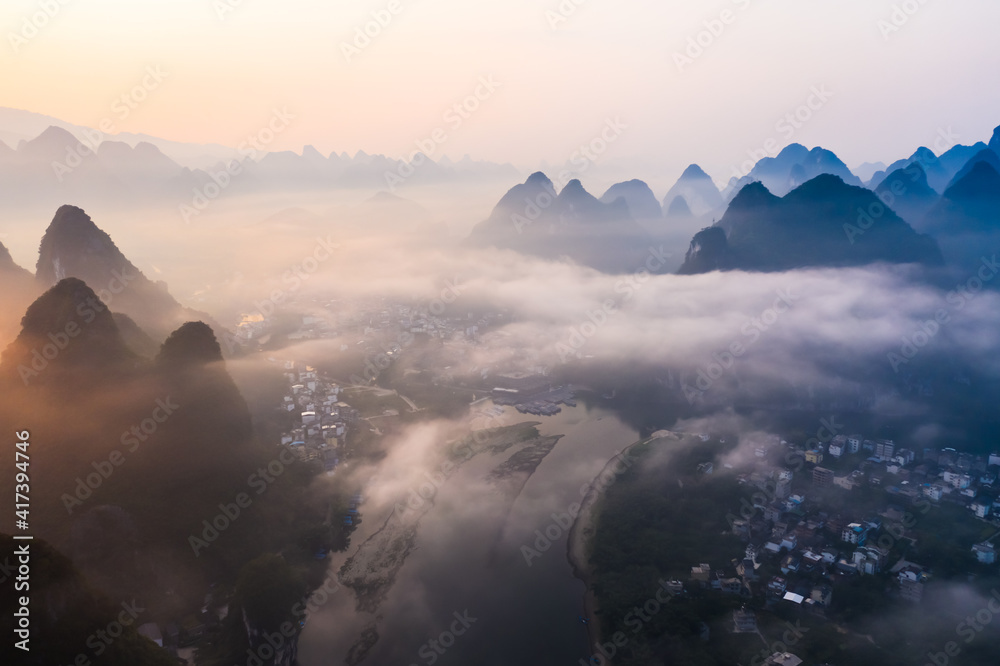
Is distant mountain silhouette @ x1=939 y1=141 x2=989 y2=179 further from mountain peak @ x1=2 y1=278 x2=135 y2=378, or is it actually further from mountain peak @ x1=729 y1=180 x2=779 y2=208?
mountain peak @ x1=2 y1=278 x2=135 y2=378

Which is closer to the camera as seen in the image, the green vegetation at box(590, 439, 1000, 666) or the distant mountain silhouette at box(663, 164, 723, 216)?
the green vegetation at box(590, 439, 1000, 666)

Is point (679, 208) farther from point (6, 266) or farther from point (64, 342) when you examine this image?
point (64, 342)

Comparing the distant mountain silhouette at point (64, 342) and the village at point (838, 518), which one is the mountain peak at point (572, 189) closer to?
the village at point (838, 518)

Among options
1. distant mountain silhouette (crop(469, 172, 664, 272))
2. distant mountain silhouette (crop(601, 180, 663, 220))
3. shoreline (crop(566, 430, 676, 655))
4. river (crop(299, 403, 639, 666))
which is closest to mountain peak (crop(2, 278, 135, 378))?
river (crop(299, 403, 639, 666))

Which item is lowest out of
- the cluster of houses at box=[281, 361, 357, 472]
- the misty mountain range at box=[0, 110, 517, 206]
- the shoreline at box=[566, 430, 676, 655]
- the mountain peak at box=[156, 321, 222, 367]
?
the shoreline at box=[566, 430, 676, 655]

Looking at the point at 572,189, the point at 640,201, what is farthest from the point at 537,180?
the point at 640,201

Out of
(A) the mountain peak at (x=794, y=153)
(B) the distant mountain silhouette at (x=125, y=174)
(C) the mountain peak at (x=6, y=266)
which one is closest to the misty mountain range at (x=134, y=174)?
(B) the distant mountain silhouette at (x=125, y=174)

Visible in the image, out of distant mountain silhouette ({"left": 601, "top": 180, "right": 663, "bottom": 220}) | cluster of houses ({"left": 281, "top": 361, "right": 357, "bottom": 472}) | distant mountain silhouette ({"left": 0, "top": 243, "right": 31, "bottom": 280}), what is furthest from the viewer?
distant mountain silhouette ({"left": 601, "top": 180, "right": 663, "bottom": 220})

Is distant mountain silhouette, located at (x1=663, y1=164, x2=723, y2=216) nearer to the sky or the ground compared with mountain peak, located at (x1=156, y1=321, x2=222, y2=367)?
nearer to the sky
